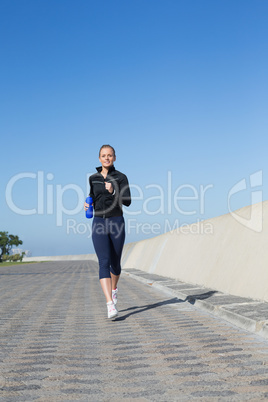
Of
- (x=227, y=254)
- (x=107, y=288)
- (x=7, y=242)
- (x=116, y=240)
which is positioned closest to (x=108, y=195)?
(x=116, y=240)

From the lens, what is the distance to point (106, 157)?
669 cm

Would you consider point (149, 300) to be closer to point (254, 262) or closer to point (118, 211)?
point (254, 262)

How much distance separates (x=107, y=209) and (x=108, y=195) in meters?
0.20

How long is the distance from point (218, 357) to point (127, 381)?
1.06m

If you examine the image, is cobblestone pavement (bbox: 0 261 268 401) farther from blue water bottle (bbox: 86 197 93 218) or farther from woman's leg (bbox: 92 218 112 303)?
blue water bottle (bbox: 86 197 93 218)

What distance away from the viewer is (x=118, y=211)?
6.70 meters

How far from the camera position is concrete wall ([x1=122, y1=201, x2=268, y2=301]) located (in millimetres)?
7832

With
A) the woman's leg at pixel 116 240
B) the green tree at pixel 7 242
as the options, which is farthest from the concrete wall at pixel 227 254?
the green tree at pixel 7 242

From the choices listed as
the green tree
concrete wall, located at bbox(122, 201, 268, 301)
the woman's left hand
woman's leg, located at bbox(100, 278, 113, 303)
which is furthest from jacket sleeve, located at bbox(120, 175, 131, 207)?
the green tree

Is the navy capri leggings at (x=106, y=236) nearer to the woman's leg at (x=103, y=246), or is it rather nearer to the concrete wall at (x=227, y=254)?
the woman's leg at (x=103, y=246)

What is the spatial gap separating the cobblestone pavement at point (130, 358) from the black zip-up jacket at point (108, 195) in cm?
156

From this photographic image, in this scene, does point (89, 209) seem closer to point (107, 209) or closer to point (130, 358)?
point (107, 209)

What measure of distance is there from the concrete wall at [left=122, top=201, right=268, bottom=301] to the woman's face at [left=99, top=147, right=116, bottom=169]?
118 inches

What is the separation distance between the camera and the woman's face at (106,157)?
6.69 metres
